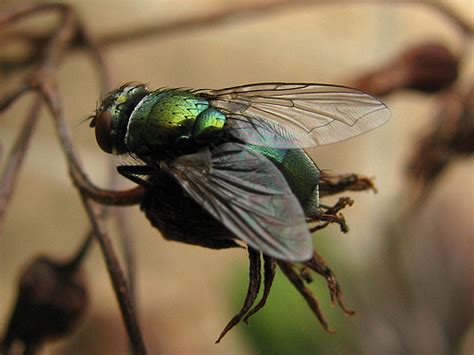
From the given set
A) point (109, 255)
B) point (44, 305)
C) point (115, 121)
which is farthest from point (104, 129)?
point (44, 305)

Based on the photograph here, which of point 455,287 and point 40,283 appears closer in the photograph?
point 40,283

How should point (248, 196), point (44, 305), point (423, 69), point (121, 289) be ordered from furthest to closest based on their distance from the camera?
point (423, 69) → point (44, 305) → point (121, 289) → point (248, 196)

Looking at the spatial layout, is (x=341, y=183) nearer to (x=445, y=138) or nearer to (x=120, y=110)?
(x=120, y=110)

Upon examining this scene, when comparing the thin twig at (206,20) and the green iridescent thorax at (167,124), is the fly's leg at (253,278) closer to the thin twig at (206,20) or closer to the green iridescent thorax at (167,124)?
the green iridescent thorax at (167,124)

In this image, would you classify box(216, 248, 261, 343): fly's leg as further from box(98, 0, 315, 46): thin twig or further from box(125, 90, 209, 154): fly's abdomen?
box(98, 0, 315, 46): thin twig

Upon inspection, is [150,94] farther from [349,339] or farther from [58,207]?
[58,207]

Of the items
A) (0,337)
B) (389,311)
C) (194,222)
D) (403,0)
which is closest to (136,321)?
(194,222)
